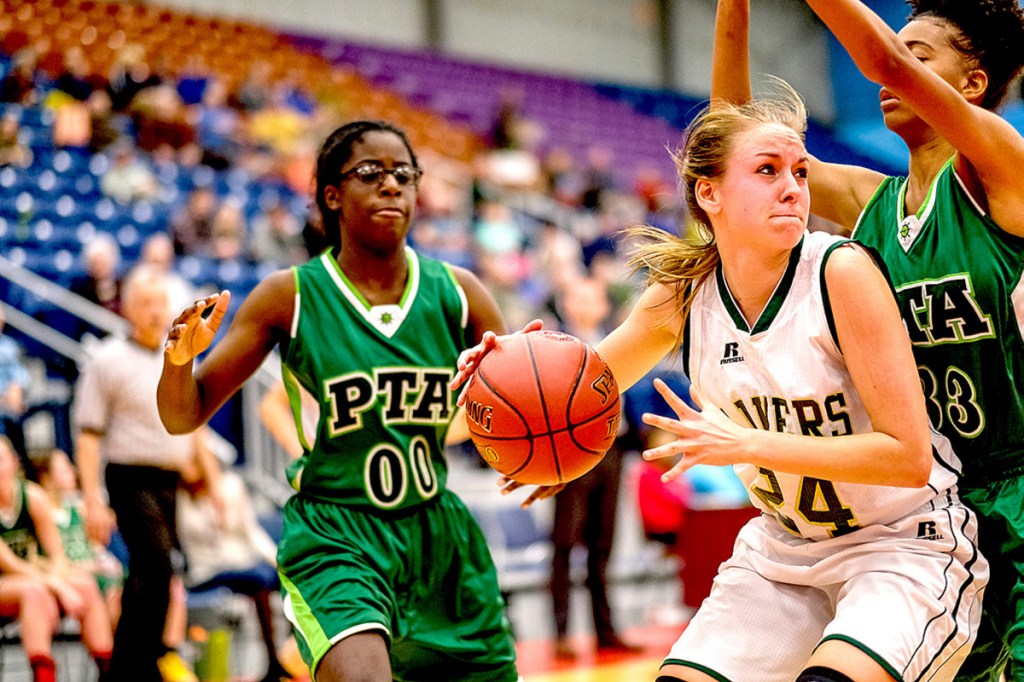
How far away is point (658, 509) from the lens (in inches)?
323

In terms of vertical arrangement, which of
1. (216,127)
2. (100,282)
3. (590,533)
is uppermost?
(216,127)

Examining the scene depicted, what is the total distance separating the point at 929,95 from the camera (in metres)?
2.49

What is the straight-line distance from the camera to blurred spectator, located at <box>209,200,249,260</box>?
10.2 meters

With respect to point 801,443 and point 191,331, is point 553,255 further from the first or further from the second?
point 801,443

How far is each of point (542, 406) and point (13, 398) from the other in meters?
4.66

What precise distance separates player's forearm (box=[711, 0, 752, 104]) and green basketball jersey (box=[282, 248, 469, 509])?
1.06m

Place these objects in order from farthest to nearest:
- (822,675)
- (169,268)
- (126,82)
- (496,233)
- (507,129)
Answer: (507,129) < (496,233) < (126,82) < (169,268) < (822,675)

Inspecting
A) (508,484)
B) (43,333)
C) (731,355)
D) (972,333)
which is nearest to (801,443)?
(731,355)

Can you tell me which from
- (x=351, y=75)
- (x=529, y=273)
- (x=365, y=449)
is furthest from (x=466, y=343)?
(x=351, y=75)

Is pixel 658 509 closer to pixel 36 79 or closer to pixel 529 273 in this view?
pixel 529 273

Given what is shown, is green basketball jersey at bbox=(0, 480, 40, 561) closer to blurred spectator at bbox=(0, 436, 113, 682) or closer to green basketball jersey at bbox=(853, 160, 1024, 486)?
blurred spectator at bbox=(0, 436, 113, 682)

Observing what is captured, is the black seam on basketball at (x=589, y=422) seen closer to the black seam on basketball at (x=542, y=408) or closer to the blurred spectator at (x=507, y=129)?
the black seam on basketball at (x=542, y=408)

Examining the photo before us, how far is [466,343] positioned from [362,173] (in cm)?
61

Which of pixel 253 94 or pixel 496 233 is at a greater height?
pixel 253 94
